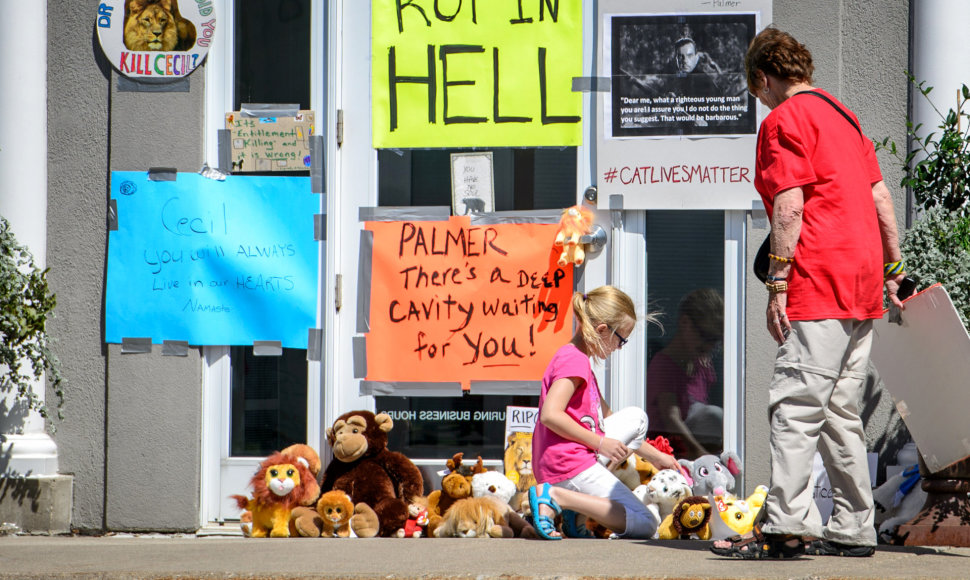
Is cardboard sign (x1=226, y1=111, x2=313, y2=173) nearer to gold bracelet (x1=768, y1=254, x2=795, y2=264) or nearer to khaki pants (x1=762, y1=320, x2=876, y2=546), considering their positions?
gold bracelet (x1=768, y1=254, x2=795, y2=264)

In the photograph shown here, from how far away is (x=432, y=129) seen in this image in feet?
17.7

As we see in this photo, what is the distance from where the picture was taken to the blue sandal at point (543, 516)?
4.23m

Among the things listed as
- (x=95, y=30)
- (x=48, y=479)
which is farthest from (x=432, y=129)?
(x=48, y=479)

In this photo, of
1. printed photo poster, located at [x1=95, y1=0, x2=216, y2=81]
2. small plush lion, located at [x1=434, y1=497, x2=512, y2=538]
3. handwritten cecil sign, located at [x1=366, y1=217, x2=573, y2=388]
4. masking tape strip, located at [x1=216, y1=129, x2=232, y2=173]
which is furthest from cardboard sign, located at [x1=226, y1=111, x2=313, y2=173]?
small plush lion, located at [x1=434, y1=497, x2=512, y2=538]

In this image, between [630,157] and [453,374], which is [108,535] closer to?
[453,374]

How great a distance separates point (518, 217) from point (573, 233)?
303mm

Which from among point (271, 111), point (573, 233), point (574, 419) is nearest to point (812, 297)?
point (574, 419)

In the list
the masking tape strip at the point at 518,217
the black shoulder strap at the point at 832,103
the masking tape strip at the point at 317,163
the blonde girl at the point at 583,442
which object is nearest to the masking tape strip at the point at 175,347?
the masking tape strip at the point at 317,163

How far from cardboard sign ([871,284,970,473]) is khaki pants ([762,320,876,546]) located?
0.94 feet

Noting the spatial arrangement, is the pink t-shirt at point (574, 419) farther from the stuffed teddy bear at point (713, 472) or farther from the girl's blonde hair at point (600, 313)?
the stuffed teddy bear at point (713, 472)

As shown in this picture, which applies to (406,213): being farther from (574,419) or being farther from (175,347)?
(574,419)

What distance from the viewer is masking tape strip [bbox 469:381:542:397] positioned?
532 centimetres

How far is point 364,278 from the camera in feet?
17.8

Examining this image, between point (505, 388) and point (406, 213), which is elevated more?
point (406, 213)
